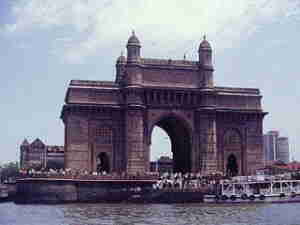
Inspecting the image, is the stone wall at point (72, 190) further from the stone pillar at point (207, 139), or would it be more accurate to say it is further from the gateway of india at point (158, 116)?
the stone pillar at point (207, 139)

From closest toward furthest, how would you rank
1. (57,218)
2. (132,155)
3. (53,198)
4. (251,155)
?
1. (57,218)
2. (53,198)
3. (132,155)
4. (251,155)

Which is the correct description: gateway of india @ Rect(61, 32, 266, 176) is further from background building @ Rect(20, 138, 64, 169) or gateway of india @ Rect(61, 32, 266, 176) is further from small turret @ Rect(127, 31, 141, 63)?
background building @ Rect(20, 138, 64, 169)

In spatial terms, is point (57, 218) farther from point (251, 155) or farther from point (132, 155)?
point (251, 155)

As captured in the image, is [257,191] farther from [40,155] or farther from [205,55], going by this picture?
[40,155]

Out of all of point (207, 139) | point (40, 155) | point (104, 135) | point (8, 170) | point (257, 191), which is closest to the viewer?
point (257, 191)

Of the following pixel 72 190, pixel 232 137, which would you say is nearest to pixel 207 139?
pixel 232 137

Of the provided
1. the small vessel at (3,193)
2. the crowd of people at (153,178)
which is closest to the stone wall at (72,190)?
the crowd of people at (153,178)

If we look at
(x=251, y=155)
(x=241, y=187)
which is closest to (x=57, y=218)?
(x=241, y=187)

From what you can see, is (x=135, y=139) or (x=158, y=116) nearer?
(x=135, y=139)

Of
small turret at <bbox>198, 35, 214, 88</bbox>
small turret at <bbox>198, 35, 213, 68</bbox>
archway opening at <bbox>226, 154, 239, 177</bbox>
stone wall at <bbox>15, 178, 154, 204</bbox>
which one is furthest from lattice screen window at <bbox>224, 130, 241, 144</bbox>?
stone wall at <bbox>15, 178, 154, 204</bbox>
